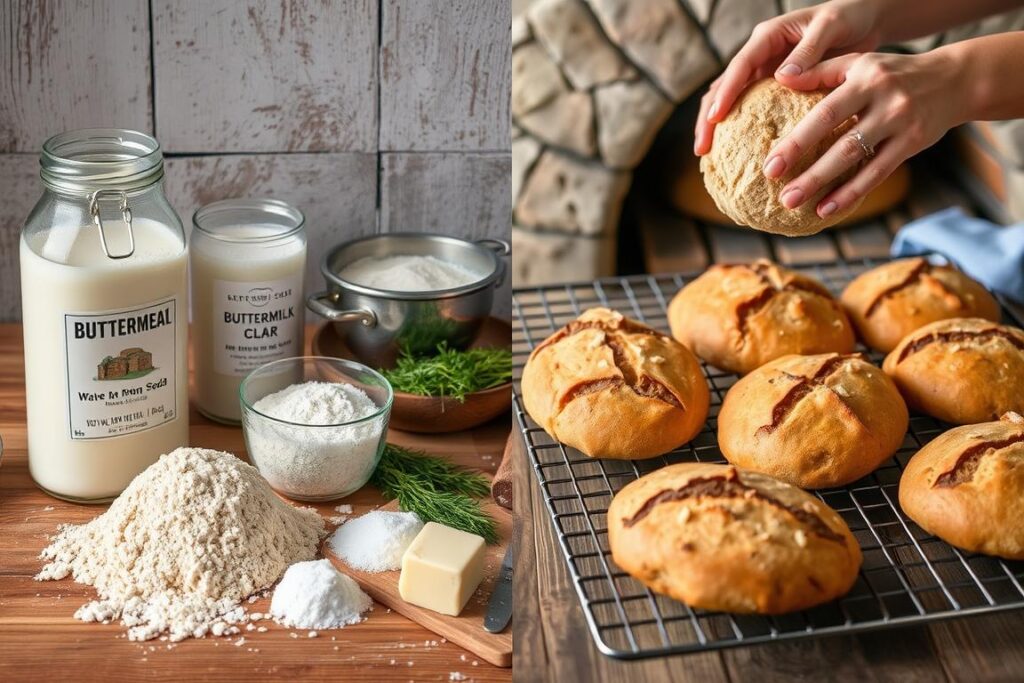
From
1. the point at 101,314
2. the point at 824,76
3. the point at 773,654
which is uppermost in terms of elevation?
the point at 824,76

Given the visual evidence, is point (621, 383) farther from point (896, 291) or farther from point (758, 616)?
point (896, 291)

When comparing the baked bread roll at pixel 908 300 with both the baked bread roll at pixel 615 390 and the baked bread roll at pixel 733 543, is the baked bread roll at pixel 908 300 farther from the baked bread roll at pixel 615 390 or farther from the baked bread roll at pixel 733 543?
the baked bread roll at pixel 733 543

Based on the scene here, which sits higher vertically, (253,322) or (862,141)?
(862,141)

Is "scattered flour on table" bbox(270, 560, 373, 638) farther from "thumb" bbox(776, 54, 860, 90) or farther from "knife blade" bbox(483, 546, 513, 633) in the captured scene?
"thumb" bbox(776, 54, 860, 90)

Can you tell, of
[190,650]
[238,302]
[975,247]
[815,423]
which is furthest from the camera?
[975,247]

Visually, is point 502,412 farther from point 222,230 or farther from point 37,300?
point 37,300

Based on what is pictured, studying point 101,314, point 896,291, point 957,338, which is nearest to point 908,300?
point 896,291
